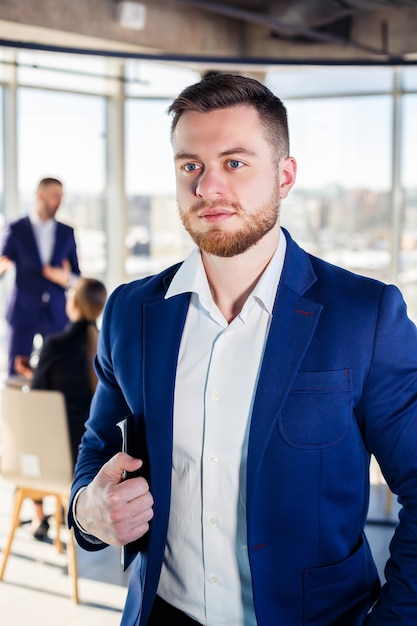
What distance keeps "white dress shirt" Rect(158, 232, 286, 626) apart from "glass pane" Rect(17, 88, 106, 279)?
7.19 metres

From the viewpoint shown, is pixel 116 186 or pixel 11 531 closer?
pixel 11 531

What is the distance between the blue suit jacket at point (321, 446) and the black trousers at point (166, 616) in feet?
0.15

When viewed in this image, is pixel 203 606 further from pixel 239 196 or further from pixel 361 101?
pixel 361 101

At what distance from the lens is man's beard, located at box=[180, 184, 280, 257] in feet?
4.47

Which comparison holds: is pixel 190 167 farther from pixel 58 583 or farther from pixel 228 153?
pixel 58 583

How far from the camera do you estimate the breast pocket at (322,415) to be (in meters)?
1.31

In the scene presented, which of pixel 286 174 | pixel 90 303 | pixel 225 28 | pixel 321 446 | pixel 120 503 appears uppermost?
pixel 225 28

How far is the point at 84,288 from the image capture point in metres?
4.34

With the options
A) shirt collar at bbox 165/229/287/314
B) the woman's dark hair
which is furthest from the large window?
shirt collar at bbox 165/229/287/314

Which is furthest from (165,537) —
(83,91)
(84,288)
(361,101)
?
(361,101)

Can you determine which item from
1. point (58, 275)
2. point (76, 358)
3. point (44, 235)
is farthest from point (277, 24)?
point (76, 358)

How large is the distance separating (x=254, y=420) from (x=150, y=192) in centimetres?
875

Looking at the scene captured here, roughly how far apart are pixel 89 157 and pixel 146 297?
311 inches

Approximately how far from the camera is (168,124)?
934cm
